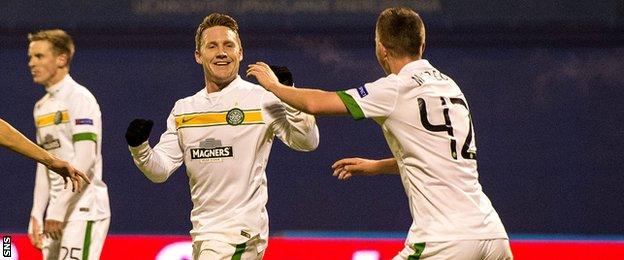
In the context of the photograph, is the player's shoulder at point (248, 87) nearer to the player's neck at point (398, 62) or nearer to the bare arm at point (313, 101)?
the bare arm at point (313, 101)

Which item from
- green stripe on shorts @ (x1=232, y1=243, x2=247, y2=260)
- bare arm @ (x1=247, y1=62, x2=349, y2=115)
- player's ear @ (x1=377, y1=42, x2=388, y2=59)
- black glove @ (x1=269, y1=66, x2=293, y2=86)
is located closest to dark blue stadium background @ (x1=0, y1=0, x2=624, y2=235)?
black glove @ (x1=269, y1=66, x2=293, y2=86)

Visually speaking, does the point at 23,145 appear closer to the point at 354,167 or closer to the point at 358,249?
the point at 354,167

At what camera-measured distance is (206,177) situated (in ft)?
15.8

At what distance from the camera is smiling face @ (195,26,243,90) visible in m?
4.96

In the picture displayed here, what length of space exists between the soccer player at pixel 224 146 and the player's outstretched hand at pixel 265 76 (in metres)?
0.26

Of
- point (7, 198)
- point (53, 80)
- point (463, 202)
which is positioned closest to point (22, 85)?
point (7, 198)

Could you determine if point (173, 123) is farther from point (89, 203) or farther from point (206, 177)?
point (89, 203)

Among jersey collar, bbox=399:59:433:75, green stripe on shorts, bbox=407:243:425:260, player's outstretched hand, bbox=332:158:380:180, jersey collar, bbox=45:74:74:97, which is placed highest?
jersey collar, bbox=45:74:74:97

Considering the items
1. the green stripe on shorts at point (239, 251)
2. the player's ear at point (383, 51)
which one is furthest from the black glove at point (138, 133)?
the player's ear at point (383, 51)

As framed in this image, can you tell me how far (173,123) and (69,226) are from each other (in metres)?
1.43

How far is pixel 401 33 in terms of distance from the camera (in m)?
4.30

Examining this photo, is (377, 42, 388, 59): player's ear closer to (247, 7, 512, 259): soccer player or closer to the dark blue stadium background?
(247, 7, 512, 259): soccer player

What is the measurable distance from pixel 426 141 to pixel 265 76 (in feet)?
2.29

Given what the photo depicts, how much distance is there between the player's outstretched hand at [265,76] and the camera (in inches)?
173
